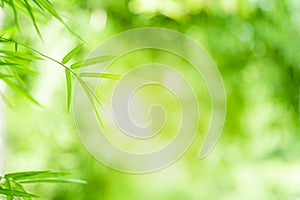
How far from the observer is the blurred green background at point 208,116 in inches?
51.8

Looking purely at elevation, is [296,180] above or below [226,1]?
below

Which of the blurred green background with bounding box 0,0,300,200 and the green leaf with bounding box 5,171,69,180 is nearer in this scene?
the green leaf with bounding box 5,171,69,180

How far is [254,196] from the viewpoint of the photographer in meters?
1.42

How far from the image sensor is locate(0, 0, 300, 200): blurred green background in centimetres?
132

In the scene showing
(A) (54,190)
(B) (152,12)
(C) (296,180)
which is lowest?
(A) (54,190)

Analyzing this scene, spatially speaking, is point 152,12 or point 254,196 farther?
point 254,196

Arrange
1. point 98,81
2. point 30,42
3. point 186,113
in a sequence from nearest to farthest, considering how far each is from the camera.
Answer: point 30,42 < point 98,81 < point 186,113

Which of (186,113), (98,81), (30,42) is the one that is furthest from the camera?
(186,113)

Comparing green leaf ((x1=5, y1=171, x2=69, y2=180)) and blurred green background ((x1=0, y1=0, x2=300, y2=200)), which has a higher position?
blurred green background ((x1=0, y1=0, x2=300, y2=200))

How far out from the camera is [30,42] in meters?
1.23

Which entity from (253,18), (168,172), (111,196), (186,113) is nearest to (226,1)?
(253,18)

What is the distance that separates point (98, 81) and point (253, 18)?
0.42 meters

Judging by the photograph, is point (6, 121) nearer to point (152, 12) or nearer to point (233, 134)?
point (152, 12)

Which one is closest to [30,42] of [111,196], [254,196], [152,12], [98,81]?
[98,81]
